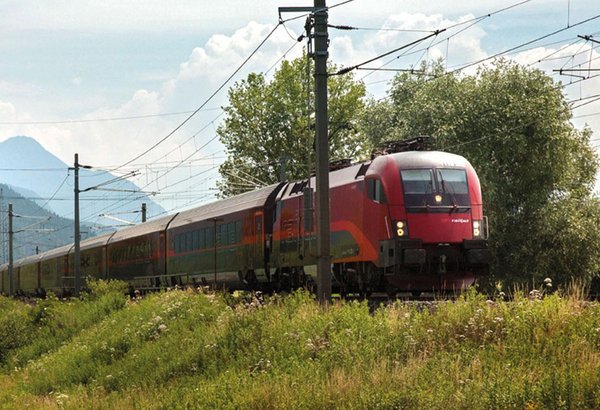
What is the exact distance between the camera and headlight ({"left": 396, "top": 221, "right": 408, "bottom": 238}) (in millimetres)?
22125

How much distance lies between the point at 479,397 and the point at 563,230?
36284mm

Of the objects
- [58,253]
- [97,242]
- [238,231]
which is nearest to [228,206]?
[238,231]

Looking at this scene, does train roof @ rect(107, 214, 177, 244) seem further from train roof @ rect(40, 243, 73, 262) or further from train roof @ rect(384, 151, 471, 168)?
train roof @ rect(384, 151, 471, 168)

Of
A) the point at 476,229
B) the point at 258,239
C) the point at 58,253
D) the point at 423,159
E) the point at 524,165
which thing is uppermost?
the point at 524,165

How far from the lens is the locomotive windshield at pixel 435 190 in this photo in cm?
2258

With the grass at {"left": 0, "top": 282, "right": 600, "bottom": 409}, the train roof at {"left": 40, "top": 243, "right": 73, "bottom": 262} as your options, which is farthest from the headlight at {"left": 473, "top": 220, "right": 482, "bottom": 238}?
the train roof at {"left": 40, "top": 243, "right": 73, "bottom": 262}

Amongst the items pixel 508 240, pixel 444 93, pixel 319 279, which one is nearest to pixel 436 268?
pixel 319 279

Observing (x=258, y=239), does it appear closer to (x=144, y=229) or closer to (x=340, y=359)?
(x=340, y=359)

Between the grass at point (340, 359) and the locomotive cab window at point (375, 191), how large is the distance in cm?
379

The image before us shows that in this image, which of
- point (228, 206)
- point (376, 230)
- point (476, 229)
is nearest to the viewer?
point (376, 230)

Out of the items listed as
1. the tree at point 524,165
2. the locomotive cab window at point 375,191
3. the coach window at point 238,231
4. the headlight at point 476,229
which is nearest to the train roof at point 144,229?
the coach window at point 238,231

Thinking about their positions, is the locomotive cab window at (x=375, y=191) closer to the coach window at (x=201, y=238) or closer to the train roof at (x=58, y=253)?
the coach window at (x=201, y=238)

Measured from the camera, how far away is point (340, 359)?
14.2 meters

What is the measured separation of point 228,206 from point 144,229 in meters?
14.3
